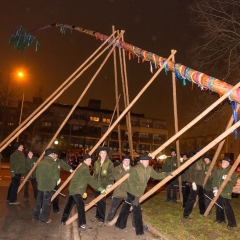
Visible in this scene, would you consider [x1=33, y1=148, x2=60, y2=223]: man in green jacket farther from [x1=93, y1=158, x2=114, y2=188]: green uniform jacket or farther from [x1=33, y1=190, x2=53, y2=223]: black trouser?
[x1=93, y1=158, x2=114, y2=188]: green uniform jacket

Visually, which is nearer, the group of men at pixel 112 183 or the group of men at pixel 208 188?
the group of men at pixel 112 183

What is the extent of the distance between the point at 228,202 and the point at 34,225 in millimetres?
4902

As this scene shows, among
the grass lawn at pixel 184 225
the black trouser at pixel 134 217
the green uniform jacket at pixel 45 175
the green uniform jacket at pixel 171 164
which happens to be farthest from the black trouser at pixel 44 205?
the green uniform jacket at pixel 171 164

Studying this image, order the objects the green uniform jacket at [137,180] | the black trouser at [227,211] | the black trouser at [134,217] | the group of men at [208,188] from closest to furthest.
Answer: the black trouser at [134,217]
the green uniform jacket at [137,180]
the black trouser at [227,211]
the group of men at [208,188]

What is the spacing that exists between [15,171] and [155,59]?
5840mm

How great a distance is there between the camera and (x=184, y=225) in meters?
7.38

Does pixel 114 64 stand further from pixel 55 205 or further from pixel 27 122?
pixel 55 205

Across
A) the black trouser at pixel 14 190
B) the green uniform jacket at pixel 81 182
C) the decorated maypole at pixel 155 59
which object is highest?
the decorated maypole at pixel 155 59

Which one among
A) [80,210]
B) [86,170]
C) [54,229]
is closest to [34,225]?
[54,229]

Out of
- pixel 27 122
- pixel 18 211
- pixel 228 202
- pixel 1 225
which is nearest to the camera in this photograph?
pixel 1 225

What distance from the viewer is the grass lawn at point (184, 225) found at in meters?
6.59

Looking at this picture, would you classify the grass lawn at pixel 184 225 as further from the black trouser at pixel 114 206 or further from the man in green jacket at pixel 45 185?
the man in green jacket at pixel 45 185

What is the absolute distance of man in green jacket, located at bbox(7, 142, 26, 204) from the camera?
9.29m

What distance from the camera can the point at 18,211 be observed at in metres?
8.27
